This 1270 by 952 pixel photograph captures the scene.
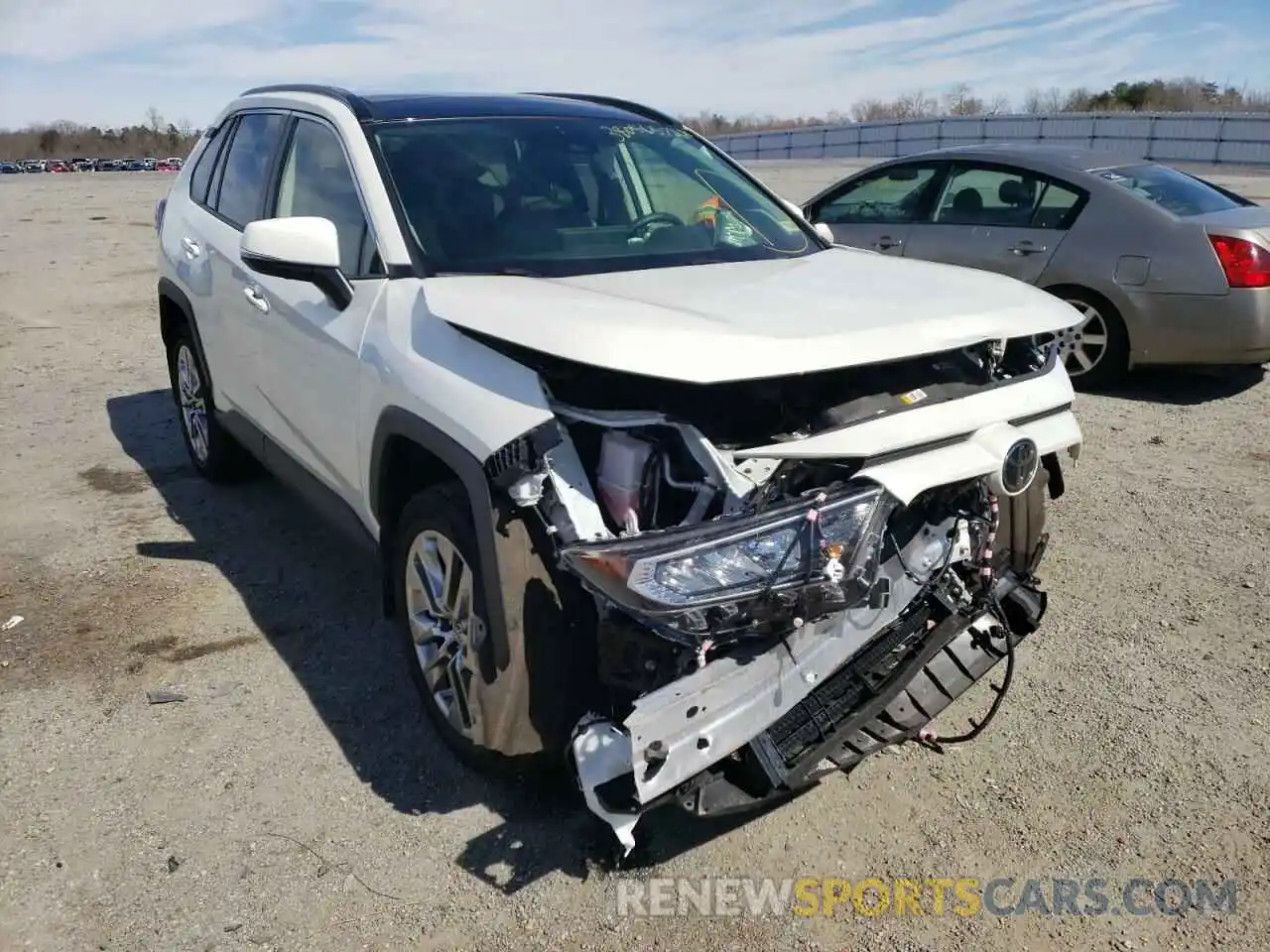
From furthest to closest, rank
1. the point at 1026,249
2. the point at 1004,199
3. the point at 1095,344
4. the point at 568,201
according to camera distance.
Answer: the point at 1004,199 → the point at 1026,249 → the point at 1095,344 → the point at 568,201

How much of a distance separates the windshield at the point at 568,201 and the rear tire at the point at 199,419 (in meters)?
2.14

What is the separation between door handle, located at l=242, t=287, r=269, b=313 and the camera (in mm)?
4011

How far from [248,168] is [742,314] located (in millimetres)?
2943

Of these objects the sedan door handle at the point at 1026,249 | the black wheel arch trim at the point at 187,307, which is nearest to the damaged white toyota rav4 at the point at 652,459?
the black wheel arch trim at the point at 187,307

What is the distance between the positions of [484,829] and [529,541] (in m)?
0.91

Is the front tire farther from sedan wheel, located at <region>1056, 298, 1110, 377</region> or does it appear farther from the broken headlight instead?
the broken headlight

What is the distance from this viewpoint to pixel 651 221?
380 centimetres

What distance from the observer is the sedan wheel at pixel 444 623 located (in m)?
2.94

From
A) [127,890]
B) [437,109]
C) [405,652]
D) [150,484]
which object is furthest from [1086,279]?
[127,890]

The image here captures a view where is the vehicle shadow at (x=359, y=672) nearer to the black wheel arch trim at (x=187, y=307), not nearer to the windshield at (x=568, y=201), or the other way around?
the black wheel arch trim at (x=187, y=307)

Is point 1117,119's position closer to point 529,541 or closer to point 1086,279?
point 1086,279

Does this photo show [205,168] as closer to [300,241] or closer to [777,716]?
[300,241]

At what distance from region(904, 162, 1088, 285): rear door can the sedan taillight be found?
1.01 metres

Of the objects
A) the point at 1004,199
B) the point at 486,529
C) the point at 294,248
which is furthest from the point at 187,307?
the point at 1004,199
